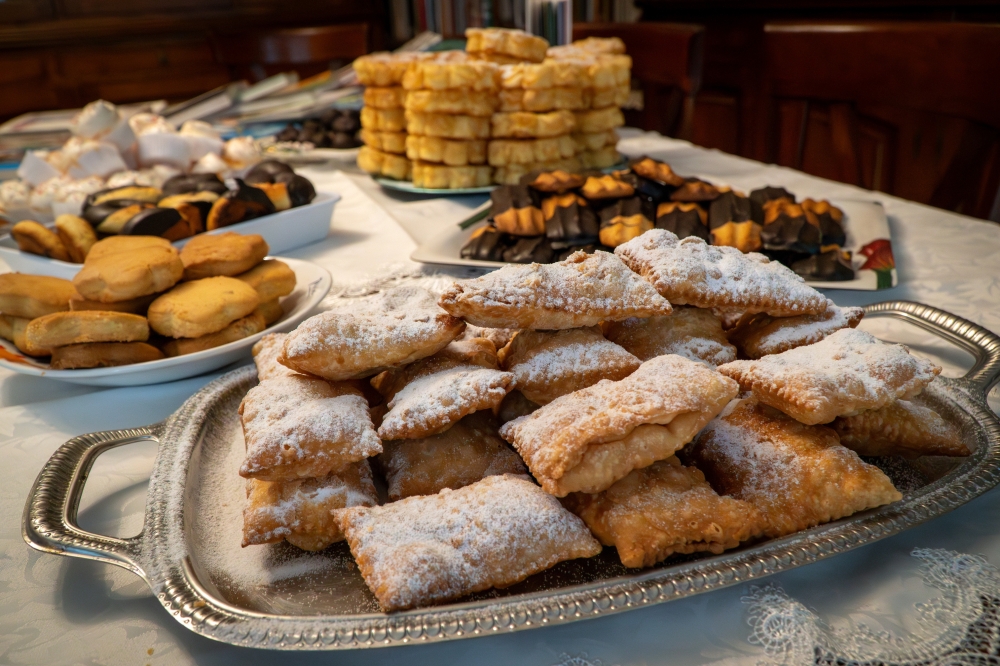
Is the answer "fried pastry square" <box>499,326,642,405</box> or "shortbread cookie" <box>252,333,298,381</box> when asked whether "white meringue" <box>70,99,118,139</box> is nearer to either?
"shortbread cookie" <box>252,333,298,381</box>

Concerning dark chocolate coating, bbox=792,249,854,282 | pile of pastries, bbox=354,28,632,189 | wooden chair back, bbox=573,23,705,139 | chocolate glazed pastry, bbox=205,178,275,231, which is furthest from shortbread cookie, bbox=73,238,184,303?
wooden chair back, bbox=573,23,705,139

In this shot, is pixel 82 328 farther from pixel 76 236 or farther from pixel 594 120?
pixel 594 120

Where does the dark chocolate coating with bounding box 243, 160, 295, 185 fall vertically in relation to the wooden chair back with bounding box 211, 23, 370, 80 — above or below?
below

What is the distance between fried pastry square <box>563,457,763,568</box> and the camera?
1.88 ft

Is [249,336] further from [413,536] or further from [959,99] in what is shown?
[959,99]

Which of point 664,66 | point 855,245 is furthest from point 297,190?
point 664,66

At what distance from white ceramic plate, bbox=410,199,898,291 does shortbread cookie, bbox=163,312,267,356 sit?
0.39 metres

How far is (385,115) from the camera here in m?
1.92

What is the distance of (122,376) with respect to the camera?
3.18ft

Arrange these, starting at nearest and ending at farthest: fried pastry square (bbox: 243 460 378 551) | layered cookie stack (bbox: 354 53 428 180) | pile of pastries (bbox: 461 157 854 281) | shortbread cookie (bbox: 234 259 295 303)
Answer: fried pastry square (bbox: 243 460 378 551)
shortbread cookie (bbox: 234 259 295 303)
pile of pastries (bbox: 461 157 854 281)
layered cookie stack (bbox: 354 53 428 180)

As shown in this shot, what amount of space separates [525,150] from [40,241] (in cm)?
108

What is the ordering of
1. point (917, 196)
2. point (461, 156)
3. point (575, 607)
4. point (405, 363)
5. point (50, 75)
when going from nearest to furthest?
1. point (575, 607)
2. point (405, 363)
3. point (461, 156)
4. point (917, 196)
5. point (50, 75)

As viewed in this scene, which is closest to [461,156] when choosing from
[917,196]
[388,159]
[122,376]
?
[388,159]

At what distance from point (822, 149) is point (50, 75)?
16.1 feet
